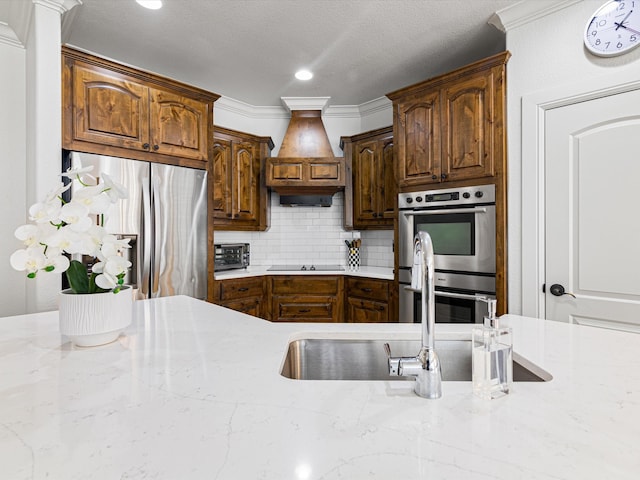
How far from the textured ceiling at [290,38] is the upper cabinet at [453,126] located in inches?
13.7

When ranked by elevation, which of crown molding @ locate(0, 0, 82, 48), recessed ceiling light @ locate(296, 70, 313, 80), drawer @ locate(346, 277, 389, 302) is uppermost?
recessed ceiling light @ locate(296, 70, 313, 80)

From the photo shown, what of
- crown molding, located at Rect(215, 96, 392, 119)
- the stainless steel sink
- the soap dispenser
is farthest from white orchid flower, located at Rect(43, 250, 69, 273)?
crown molding, located at Rect(215, 96, 392, 119)

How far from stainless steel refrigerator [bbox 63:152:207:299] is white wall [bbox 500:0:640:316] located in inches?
96.1

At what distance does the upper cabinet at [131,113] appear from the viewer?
2.26 metres

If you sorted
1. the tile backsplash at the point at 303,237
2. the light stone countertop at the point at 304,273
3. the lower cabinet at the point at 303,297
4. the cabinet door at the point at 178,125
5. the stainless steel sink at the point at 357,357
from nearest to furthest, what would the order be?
the stainless steel sink at the point at 357,357, the cabinet door at the point at 178,125, the light stone countertop at the point at 304,273, the lower cabinet at the point at 303,297, the tile backsplash at the point at 303,237

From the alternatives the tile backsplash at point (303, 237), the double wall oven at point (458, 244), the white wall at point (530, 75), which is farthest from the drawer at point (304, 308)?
the white wall at point (530, 75)

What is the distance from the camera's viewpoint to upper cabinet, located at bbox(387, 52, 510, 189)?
7.52 feet

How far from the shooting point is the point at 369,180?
3.58 metres

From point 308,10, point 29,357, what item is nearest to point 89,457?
point 29,357

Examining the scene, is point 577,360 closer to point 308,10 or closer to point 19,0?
point 308,10

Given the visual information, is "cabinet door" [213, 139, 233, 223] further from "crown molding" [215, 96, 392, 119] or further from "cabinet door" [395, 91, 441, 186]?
"cabinet door" [395, 91, 441, 186]

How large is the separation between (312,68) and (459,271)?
2187mm

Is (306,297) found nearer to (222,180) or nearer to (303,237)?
(303,237)

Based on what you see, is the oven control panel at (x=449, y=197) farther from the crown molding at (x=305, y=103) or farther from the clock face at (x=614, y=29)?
the crown molding at (x=305, y=103)
